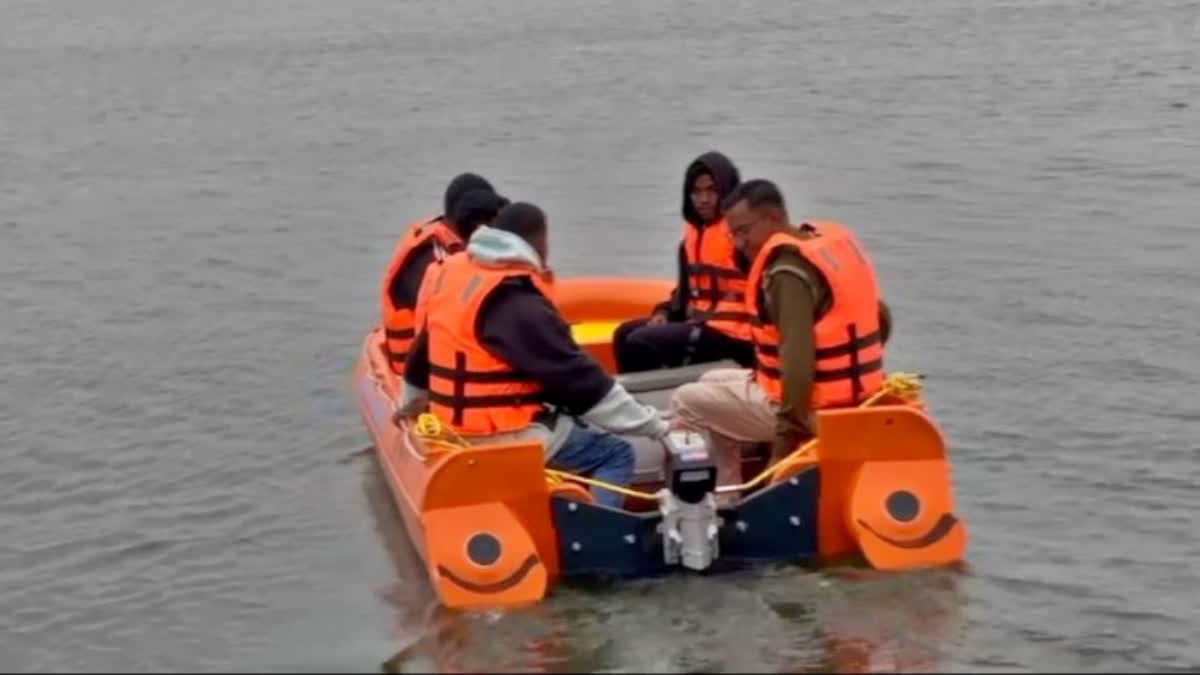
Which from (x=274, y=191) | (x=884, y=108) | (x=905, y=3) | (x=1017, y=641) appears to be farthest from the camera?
(x=905, y=3)

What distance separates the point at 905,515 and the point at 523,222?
1561 millimetres

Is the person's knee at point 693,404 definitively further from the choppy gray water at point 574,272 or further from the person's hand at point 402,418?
the person's hand at point 402,418

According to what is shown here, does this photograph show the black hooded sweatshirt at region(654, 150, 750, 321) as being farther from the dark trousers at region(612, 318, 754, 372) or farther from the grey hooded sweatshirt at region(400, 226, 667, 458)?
the grey hooded sweatshirt at region(400, 226, 667, 458)

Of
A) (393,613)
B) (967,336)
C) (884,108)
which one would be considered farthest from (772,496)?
(884,108)

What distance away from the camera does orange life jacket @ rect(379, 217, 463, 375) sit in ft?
26.7

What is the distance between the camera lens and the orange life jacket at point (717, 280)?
8.04m

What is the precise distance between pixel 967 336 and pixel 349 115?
11.0m

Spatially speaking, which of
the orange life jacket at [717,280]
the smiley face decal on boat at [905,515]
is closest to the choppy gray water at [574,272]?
the smiley face decal on boat at [905,515]

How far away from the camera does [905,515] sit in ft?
21.8

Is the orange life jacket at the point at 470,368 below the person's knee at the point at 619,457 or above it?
above

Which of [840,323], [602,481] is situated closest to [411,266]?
[602,481]

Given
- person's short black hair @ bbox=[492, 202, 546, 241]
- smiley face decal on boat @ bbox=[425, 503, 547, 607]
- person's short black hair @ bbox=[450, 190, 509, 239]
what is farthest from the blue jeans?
person's short black hair @ bbox=[450, 190, 509, 239]

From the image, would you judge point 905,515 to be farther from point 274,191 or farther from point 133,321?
point 274,191

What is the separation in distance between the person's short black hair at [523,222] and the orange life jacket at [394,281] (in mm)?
1374
